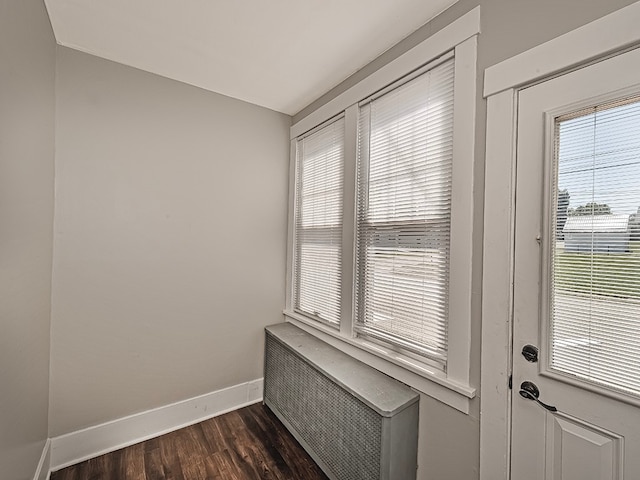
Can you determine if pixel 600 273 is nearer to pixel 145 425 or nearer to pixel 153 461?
pixel 153 461

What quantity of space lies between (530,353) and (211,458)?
203 cm

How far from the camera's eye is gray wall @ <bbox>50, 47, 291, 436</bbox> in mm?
1899

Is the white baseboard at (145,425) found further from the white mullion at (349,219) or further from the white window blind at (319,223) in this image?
the white mullion at (349,219)

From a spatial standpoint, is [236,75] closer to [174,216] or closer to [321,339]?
[174,216]

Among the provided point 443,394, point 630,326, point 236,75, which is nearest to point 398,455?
point 443,394

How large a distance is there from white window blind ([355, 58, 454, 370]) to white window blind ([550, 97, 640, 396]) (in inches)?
18.1

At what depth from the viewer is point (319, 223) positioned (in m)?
2.43

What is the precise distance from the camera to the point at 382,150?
6.03ft

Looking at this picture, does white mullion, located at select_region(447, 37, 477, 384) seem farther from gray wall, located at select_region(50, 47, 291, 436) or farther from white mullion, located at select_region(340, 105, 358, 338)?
gray wall, located at select_region(50, 47, 291, 436)

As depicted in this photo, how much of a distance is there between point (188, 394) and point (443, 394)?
1.96m

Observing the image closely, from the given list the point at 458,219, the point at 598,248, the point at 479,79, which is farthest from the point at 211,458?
the point at 479,79

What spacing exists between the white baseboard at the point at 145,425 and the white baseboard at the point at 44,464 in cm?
4

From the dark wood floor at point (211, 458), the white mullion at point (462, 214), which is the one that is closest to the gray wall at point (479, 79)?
the white mullion at point (462, 214)

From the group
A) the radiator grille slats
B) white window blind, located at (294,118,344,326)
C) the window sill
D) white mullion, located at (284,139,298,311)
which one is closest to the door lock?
the window sill
